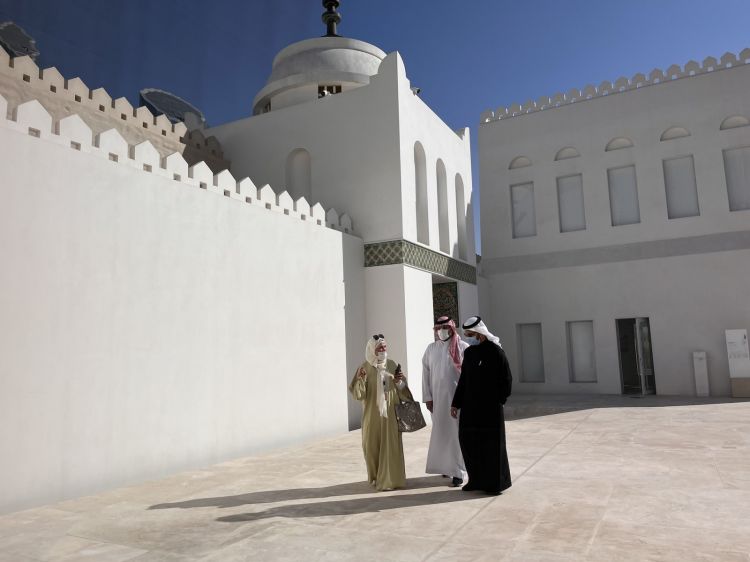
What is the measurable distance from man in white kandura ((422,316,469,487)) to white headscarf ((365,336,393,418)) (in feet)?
1.50

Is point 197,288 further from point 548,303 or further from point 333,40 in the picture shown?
point 548,303

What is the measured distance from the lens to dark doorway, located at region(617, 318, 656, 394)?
40.0ft

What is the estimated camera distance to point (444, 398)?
5.12 metres

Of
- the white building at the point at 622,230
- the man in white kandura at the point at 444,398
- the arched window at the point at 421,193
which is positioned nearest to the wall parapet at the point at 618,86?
the white building at the point at 622,230

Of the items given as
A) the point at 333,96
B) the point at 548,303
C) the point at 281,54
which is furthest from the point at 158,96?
the point at 548,303

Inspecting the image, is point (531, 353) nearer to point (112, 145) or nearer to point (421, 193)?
point (421, 193)

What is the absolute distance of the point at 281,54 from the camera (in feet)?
38.7

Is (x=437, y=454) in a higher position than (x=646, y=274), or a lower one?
lower

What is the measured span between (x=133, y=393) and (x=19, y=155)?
2204mm

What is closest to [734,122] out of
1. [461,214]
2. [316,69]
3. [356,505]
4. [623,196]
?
[623,196]

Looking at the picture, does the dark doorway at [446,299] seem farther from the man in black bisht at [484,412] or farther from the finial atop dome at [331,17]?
the man in black bisht at [484,412]

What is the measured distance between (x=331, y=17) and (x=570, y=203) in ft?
22.2

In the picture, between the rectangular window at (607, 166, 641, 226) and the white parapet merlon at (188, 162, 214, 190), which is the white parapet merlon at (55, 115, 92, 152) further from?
the rectangular window at (607, 166, 641, 226)

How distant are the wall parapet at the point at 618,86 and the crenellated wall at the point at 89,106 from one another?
787 cm
